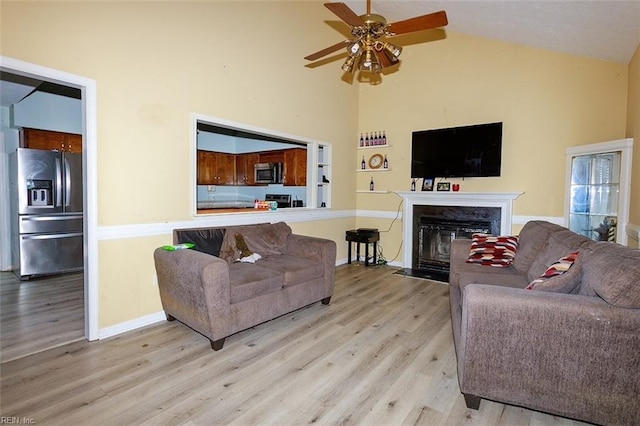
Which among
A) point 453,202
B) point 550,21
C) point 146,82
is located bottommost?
point 453,202

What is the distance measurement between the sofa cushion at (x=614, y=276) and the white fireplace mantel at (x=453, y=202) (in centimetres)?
281

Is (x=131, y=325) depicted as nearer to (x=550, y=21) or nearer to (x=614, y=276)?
(x=614, y=276)

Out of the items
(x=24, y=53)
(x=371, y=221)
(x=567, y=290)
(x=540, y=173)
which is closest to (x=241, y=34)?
(x=24, y=53)

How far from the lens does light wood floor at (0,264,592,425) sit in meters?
1.82

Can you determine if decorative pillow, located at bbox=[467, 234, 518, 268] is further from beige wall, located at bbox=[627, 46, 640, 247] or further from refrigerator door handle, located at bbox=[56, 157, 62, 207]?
refrigerator door handle, located at bbox=[56, 157, 62, 207]

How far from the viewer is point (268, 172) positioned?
6875mm

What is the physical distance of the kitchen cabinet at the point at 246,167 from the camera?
24.2 feet

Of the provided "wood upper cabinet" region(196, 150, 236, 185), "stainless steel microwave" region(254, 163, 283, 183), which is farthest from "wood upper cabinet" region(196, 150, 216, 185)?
"stainless steel microwave" region(254, 163, 283, 183)

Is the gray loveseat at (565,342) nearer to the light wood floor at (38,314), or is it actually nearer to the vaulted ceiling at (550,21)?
the vaulted ceiling at (550,21)

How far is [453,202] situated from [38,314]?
17.4ft

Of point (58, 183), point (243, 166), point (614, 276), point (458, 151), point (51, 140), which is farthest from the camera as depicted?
point (243, 166)

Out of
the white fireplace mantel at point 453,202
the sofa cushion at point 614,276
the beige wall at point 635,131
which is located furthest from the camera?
the white fireplace mantel at point 453,202

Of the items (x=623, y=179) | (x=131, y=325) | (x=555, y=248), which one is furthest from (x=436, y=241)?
(x=131, y=325)

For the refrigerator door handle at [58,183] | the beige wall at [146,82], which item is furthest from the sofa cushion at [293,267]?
the refrigerator door handle at [58,183]
